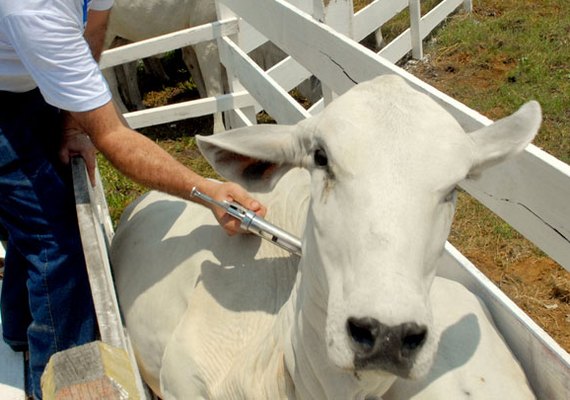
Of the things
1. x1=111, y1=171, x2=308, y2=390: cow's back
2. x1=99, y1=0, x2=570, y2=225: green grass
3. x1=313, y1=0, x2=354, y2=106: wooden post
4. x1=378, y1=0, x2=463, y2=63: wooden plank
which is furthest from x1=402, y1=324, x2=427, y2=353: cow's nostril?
x1=378, y1=0, x2=463, y2=63: wooden plank

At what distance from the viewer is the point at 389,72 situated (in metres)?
3.23

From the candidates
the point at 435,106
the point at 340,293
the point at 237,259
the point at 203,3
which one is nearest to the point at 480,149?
the point at 435,106

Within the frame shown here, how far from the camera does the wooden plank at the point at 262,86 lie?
14.4 feet

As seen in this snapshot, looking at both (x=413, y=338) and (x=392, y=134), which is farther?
(x=392, y=134)

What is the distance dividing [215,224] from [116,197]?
2914 mm

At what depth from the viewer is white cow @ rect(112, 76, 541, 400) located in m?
1.85

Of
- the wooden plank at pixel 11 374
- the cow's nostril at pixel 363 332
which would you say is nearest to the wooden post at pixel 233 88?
the wooden plank at pixel 11 374

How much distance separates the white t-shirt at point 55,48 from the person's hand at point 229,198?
490mm

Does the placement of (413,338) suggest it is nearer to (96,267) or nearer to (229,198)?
(229,198)

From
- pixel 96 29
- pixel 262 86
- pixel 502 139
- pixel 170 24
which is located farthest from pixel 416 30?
pixel 502 139

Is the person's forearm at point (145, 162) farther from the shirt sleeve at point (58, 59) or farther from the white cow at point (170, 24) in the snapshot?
the white cow at point (170, 24)

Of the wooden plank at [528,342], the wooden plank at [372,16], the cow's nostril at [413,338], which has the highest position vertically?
the cow's nostril at [413,338]

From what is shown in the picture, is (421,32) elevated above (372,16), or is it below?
below

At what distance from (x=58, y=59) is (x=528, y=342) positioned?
1835 mm
